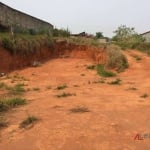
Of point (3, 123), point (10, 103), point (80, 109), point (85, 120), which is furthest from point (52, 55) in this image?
point (85, 120)

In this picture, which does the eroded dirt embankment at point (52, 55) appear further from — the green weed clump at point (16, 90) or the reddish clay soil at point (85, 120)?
the reddish clay soil at point (85, 120)

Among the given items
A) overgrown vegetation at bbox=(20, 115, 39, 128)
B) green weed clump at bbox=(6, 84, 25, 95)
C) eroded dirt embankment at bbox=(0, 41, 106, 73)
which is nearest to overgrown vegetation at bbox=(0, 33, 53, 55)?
eroded dirt embankment at bbox=(0, 41, 106, 73)

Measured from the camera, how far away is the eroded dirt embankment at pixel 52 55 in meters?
15.5

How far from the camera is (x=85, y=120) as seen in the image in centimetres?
615

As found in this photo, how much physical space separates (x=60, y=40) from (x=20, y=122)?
13.5 metres

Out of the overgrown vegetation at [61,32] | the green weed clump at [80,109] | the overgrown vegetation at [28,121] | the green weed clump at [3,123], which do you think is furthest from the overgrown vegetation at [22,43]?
the overgrown vegetation at [28,121]

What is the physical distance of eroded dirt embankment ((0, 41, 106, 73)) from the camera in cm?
1552

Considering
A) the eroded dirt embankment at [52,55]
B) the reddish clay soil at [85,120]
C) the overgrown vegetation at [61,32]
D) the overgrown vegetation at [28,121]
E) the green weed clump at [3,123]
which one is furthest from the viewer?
the overgrown vegetation at [61,32]

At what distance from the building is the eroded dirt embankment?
8.29 ft

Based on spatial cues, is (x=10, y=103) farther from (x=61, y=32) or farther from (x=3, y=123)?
(x=61, y=32)

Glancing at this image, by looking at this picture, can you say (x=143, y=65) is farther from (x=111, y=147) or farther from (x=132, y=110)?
(x=111, y=147)

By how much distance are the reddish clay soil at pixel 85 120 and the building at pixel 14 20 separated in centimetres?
865

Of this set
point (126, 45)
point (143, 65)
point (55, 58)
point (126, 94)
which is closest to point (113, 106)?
point (126, 94)

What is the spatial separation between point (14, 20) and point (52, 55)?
337cm
